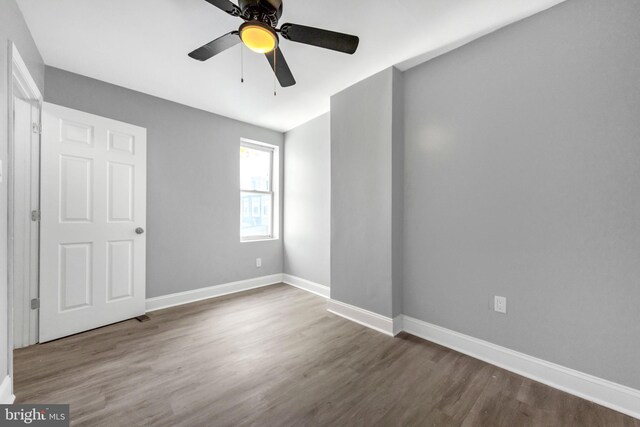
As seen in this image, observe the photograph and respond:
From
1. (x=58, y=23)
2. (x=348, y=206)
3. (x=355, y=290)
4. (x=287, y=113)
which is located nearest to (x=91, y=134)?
(x=58, y=23)

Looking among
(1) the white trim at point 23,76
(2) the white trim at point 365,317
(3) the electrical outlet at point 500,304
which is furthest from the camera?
(2) the white trim at point 365,317

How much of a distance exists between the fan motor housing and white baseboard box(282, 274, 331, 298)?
2921 mm

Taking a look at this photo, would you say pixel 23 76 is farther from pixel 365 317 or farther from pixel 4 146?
pixel 365 317

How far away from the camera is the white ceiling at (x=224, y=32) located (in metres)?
1.75

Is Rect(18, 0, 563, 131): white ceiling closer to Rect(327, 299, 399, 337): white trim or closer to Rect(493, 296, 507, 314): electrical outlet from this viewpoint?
Rect(493, 296, 507, 314): electrical outlet

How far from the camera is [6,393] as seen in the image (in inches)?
57.8

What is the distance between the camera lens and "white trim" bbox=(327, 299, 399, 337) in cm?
243

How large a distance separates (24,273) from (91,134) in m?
1.35

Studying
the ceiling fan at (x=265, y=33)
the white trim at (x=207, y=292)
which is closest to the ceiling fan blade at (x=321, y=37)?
the ceiling fan at (x=265, y=33)

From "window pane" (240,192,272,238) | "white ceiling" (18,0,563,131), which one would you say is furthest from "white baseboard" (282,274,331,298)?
"white ceiling" (18,0,563,131)

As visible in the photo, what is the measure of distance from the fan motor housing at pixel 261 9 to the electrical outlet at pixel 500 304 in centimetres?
243

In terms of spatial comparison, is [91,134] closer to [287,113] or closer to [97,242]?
[97,242]

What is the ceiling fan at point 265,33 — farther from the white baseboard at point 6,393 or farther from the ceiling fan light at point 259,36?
the white baseboard at point 6,393

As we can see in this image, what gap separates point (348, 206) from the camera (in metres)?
2.84
